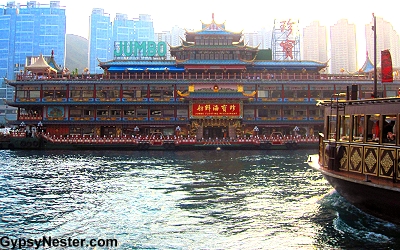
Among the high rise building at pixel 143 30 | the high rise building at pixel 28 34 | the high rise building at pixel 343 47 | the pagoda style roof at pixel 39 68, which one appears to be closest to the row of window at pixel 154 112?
the pagoda style roof at pixel 39 68

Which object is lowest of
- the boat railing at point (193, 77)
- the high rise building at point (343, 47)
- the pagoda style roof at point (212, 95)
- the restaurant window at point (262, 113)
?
the restaurant window at point (262, 113)

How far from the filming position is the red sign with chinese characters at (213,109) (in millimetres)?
49969

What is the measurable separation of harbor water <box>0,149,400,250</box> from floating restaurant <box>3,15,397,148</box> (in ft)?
94.1

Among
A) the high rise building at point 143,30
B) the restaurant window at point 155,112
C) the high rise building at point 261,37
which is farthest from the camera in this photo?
the high rise building at point 143,30

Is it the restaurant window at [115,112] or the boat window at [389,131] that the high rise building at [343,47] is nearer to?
the restaurant window at [115,112]

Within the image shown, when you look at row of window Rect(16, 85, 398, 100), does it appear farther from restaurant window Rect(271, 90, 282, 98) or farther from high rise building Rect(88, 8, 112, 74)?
high rise building Rect(88, 8, 112, 74)

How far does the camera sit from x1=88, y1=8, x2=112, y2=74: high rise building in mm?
131875

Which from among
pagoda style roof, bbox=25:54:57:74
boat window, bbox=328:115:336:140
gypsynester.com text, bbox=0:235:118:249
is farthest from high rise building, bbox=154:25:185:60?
gypsynester.com text, bbox=0:235:118:249

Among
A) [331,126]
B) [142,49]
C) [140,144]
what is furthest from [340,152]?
[142,49]

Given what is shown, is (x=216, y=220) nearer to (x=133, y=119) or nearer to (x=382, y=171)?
(x=382, y=171)

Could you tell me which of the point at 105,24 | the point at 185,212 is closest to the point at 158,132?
the point at 185,212

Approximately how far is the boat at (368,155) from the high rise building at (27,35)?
120004mm

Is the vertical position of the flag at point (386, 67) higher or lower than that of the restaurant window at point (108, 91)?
lower

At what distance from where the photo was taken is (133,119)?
168 ft
